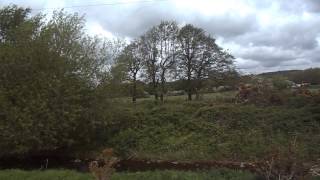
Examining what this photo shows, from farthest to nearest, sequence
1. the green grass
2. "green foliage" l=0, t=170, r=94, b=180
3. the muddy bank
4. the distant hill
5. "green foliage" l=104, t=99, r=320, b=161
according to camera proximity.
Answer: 1. the distant hill
2. "green foliage" l=104, t=99, r=320, b=161
3. the muddy bank
4. "green foliage" l=0, t=170, r=94, b=180
5. the green grass

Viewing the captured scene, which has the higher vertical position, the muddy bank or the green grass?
the green grass

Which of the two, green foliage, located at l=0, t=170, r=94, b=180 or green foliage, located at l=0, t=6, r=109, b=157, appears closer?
green foliage, located at l=0, t=170, r=94, b=180

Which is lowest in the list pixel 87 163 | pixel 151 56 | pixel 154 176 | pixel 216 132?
pixel 87 163

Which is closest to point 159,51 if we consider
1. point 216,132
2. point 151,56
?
point 151,56

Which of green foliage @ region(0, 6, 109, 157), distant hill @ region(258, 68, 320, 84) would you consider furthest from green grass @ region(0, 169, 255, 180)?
distant hill @ region(258, 68, 320, 84)

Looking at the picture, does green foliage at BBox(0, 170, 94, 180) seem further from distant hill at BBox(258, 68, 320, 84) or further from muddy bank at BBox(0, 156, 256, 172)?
distant hill at BBox(258, 68, 320, 84)

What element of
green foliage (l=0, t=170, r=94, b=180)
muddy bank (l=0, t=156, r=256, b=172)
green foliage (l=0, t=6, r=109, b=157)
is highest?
green foliage (l=0, t=6, r=109, b=157)

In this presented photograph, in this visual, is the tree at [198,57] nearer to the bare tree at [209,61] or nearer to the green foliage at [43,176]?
the bare tree at [209,61]

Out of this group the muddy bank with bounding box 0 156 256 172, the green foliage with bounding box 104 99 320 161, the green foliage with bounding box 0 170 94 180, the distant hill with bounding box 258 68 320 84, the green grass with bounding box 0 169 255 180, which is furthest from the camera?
the distant hill with bounding box 258 68 320 84

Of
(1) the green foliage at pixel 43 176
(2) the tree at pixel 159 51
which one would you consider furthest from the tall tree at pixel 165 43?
Answer: (1) the green foliage at pixel 43 176

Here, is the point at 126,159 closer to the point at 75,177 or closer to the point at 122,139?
the point at 122,139

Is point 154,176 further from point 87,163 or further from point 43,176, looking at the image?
point 87,163

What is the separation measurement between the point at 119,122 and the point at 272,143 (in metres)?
11.1

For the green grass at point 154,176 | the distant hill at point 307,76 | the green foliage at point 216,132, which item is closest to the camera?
the green grass at point 154,176
